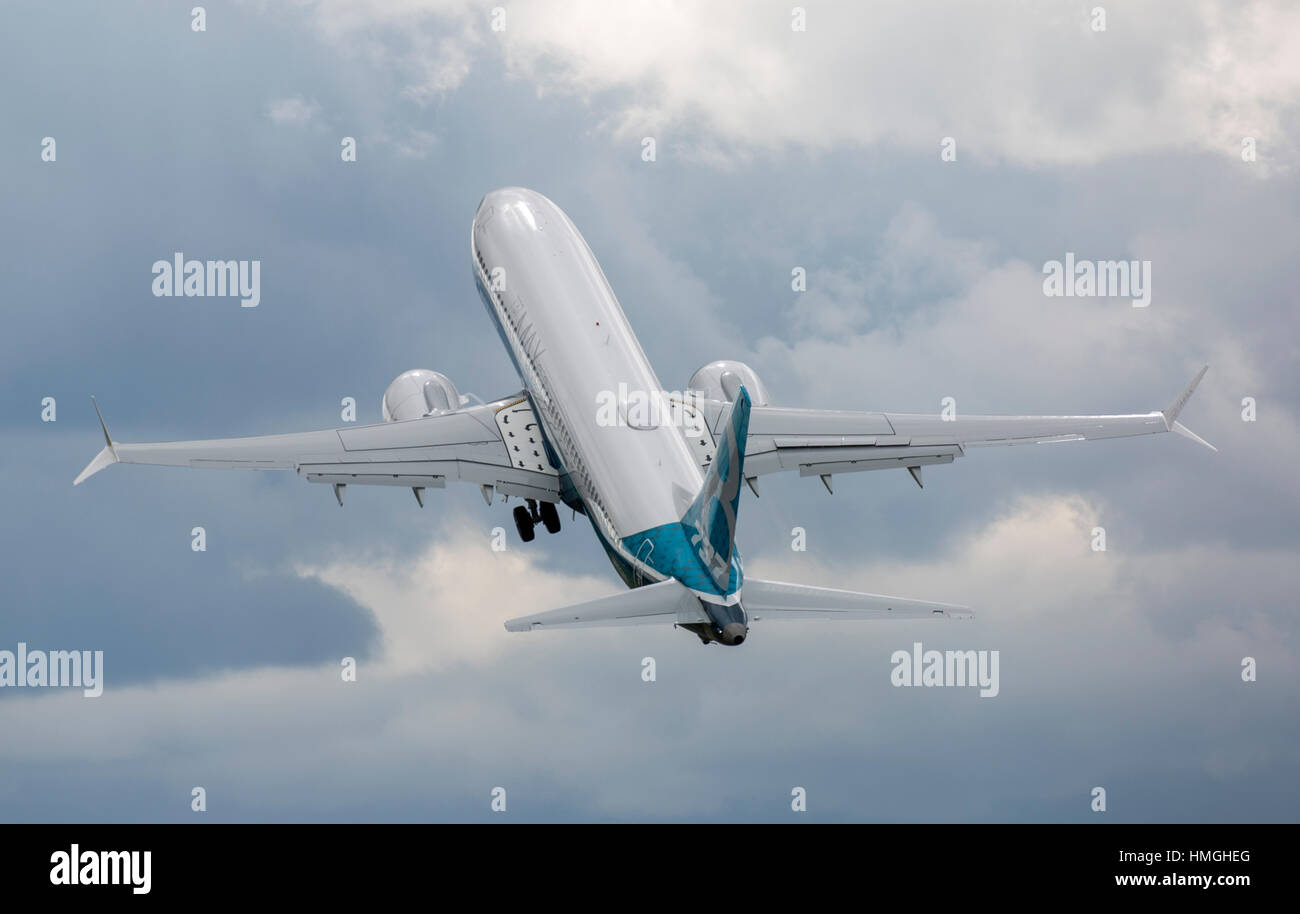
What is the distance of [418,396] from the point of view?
52.8 metres

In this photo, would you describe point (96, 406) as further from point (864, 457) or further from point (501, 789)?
point (864, 457)

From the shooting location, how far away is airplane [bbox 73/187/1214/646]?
4134cm

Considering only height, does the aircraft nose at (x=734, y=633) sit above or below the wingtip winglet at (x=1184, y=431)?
below

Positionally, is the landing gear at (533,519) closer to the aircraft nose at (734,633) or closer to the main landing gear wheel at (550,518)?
the main landing gear wheel at (550,518)

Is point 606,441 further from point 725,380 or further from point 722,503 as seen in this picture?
point 725,380

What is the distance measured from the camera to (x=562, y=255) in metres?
53.6

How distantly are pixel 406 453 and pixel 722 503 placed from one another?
38.3ft

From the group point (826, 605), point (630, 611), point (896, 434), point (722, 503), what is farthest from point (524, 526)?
point (826, 605)

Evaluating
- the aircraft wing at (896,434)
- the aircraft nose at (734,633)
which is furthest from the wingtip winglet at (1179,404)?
the aircraft nose at (734,633)

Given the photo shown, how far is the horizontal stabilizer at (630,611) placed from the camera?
39469mm

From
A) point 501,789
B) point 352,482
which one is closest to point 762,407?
point 352,482

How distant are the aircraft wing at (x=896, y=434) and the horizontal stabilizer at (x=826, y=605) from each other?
894 centimetres

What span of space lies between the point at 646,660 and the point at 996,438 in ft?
41.9
